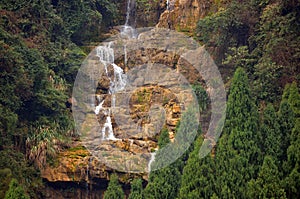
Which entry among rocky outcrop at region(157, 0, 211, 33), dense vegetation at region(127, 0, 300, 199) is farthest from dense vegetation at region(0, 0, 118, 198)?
dense vegetation at region(127, 0, 300, 199)

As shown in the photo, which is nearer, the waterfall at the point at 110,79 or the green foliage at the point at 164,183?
the green foliage at the point at 164,183

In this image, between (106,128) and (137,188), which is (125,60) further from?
(137,188)

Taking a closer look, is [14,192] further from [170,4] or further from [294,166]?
[170,4]

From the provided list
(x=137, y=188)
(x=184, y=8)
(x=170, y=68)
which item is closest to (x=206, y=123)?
(x=170, y=68)

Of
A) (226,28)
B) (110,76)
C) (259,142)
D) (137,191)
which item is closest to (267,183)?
(259,142)

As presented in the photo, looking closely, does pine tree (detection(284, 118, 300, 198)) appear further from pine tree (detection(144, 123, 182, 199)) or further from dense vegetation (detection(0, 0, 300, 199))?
pine tree (detection(144, 123, 182, 199))

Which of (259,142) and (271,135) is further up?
(271,135)

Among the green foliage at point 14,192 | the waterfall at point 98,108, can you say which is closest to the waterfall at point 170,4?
the waterfall at point 98,108

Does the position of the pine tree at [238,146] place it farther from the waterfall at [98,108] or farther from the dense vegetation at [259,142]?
the waterfall at [98,108]
